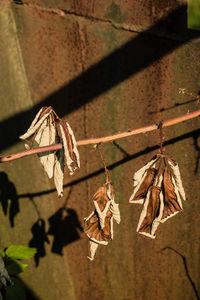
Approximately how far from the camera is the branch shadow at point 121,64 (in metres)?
1.67

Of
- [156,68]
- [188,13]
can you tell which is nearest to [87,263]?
[156,68]

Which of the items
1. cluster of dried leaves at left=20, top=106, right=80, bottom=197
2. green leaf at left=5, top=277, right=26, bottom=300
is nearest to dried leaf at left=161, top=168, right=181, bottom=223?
cluster of dried leaves at left=20, top=106, right=80, bottom=197

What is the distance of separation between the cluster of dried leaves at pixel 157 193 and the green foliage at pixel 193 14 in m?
0.84

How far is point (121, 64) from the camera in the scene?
5.66 feet

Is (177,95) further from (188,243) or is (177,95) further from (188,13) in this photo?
(188,243)

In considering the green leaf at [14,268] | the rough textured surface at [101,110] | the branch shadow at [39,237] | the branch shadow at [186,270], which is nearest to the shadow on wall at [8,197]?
the rough textured surface at [101,110]

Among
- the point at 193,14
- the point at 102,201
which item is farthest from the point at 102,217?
the point at 193,14

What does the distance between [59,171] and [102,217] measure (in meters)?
0.24

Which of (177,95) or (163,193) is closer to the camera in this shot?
(163,193)

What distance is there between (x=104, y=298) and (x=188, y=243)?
0.71m

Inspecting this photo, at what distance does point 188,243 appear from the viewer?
2.10 m

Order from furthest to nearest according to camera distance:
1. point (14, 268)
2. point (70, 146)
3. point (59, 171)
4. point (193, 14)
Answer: point (14, 268) < point (193, 14) < point (59, 171) < point (70, 146)

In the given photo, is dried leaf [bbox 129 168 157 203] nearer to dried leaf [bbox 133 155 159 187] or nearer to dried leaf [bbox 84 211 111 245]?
dried leaf [bbox 133 155 159 187]

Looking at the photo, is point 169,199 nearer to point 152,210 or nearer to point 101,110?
point 152,210
